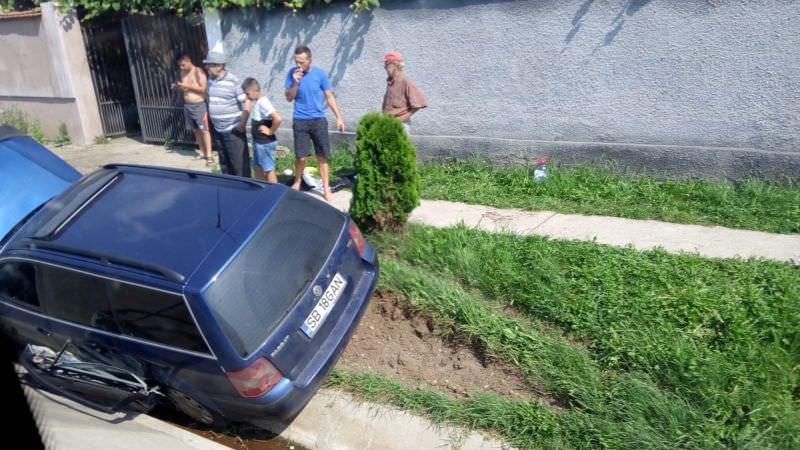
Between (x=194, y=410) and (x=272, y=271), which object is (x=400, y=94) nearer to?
(x=272, y=271)

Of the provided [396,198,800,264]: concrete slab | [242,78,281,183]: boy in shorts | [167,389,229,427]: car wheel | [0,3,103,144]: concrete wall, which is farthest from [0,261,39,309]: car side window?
[0,3,103,144]: concrete wall

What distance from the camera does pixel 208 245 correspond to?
3939mm

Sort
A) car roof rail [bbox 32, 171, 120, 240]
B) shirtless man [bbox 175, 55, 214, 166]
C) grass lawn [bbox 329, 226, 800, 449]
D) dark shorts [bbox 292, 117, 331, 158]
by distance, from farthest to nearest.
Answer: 1. shirtless man [bbox 175, 55, 214, 166]
2. dark shorts [bbox 292, 117, 331, 158]
3. car roof rail [bbox 32, 171, 120, 240]
4. grass lawn [bbox 329, 226, 800, 449]

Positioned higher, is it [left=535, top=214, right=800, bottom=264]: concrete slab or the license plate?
the license plate

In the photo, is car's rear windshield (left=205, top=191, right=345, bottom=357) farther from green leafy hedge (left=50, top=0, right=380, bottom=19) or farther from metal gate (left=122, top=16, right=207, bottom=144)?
metal gate (left=122, top=16, right=207, bottom=144)

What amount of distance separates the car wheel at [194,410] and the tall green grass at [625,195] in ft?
12.1

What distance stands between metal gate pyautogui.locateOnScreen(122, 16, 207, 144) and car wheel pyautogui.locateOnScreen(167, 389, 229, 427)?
7.15 meters

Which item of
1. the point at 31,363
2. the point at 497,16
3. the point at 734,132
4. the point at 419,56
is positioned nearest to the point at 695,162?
the point at 734,132

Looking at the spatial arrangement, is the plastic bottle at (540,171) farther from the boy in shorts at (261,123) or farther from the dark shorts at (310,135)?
the boy in shorts at (261,123)

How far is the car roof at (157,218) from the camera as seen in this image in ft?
13.0

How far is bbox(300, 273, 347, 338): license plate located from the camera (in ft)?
13.4

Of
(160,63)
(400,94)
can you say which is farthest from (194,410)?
(160,63)

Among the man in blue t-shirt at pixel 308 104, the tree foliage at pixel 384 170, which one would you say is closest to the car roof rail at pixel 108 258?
the tree foliage at pixel 384 170

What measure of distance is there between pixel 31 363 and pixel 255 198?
6.12 ft
